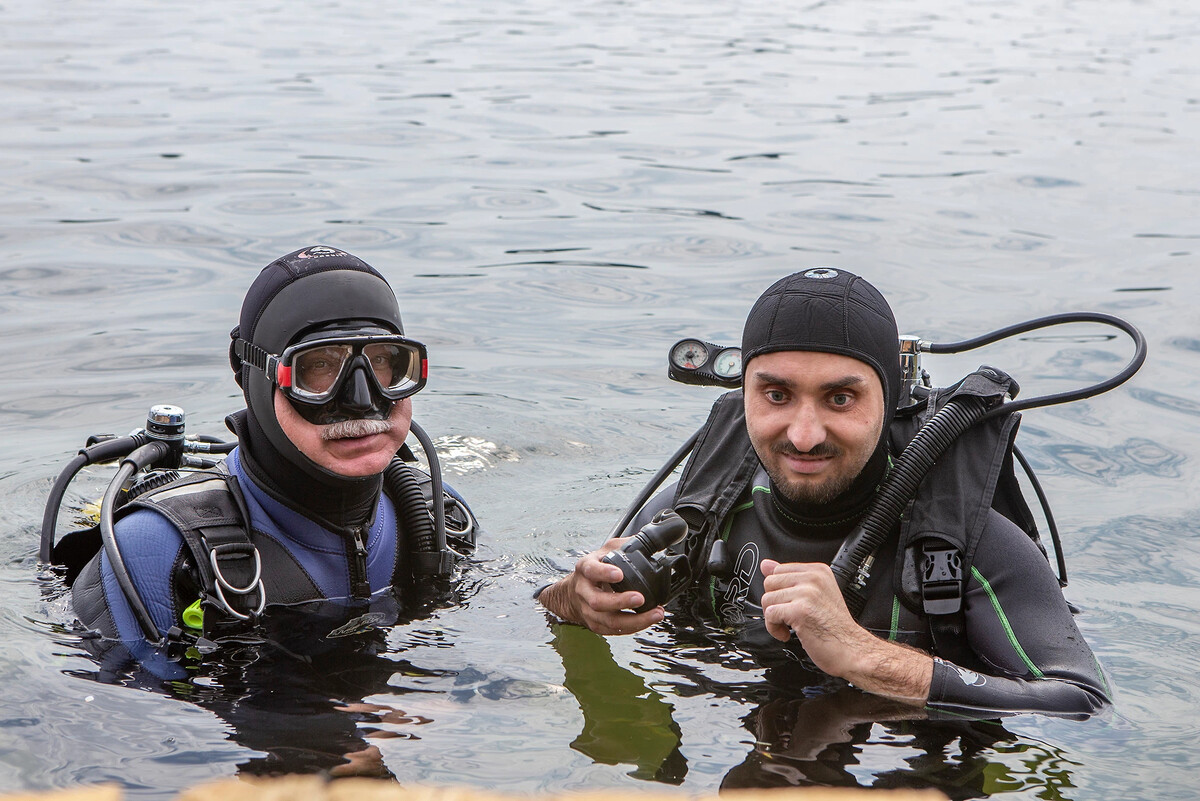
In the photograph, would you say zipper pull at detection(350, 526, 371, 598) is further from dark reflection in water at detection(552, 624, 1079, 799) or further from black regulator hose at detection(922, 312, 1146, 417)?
black regulator hose at detection(922, 312, 1146, 417)

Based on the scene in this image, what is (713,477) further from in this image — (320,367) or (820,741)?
(320,367)

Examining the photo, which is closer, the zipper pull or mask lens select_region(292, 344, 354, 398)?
mask lens select_region(292, 344, 354, 398)

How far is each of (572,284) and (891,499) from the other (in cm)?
572

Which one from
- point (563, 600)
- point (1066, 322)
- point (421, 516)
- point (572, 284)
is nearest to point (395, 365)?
point (421, 516)

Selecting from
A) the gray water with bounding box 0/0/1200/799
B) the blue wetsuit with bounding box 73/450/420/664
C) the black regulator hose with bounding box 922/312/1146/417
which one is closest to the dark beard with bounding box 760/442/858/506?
the black regulator hose with bounding box 922/312/1146/417

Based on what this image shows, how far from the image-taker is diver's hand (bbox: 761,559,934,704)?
3299 millimetres

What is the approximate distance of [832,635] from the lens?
3307mm

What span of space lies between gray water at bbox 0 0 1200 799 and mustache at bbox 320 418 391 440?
0.74 m

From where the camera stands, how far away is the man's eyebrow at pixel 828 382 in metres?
3.67

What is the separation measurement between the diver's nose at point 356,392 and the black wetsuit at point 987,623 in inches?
51.8

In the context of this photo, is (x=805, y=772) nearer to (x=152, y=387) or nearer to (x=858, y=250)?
(x=152, y=387)

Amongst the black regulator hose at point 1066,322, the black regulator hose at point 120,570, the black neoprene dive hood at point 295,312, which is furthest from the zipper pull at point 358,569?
the black regulator hose at point 1066,322

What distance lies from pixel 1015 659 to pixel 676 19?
21.4 metres

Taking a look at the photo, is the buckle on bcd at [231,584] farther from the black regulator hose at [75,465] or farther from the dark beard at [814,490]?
the dark beard at [814,490]
